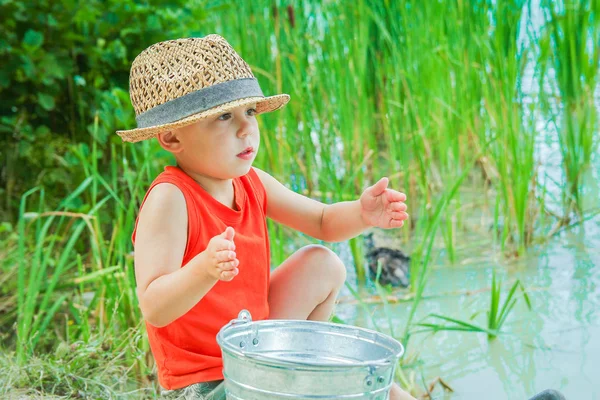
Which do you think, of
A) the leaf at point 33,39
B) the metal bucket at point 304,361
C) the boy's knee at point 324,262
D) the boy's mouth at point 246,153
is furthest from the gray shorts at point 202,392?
the leaf at point 33,39

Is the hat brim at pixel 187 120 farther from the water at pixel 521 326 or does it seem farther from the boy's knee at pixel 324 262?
the water at pixel 521 326

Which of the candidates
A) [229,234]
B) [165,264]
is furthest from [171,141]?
[229,234]

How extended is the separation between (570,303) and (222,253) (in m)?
1.48

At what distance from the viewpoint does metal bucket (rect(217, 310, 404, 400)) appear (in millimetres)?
1299

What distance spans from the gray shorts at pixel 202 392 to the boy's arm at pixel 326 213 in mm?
401

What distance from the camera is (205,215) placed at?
5.57ft

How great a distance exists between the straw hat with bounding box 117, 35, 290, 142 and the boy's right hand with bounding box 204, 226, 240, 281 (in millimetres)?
294

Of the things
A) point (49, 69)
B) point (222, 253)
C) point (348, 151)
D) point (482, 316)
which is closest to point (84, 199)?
point (49, 69)

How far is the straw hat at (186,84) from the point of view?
1627mm

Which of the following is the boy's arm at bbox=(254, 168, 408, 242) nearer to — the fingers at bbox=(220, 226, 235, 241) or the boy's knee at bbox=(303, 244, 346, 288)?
the boy's knee at bbox=(303, 244, 346, 288)

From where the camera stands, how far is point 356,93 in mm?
3408

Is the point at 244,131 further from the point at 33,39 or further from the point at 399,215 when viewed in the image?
the point at 33,39

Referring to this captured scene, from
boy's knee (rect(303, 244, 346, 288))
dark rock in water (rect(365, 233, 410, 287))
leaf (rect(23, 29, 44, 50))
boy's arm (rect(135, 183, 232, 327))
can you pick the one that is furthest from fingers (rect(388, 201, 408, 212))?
leaf (rect(23, 29, 44, 50))

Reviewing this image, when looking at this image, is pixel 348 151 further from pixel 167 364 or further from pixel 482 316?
pixel 167 364
